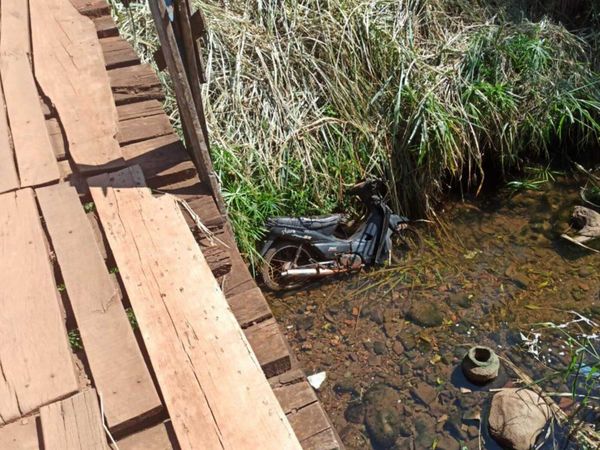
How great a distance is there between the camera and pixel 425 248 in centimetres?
541

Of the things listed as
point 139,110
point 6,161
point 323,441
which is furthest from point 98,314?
point 139,110

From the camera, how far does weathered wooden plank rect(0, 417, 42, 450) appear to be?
1936 millimetres

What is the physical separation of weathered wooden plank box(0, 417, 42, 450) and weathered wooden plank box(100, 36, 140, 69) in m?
2.33

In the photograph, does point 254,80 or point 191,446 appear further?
point 254,80

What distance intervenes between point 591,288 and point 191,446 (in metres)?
4.00

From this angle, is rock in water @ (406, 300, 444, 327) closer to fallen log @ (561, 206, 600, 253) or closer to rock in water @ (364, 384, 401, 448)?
rock in water @ (364, 384, 401, 448)

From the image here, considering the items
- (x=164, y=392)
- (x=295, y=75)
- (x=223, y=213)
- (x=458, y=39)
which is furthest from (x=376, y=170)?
(x=164, y=392)

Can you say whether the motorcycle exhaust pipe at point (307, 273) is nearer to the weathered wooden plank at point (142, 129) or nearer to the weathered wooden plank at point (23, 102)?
the weathered wooden plank at point (142, 129)

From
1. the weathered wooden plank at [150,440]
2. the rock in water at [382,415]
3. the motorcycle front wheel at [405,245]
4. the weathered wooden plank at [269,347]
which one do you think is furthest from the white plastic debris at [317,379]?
the weathered wooden plank at [150,440]

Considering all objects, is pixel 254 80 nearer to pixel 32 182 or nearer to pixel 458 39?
pixel 458 39

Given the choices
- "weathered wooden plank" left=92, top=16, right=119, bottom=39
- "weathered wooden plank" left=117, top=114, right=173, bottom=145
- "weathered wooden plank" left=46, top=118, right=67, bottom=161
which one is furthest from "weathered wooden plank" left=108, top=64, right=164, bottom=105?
"weathered wooden plank" left=92, top=16, right=119, bottom=39

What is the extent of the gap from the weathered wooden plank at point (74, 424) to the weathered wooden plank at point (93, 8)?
9.58 feet

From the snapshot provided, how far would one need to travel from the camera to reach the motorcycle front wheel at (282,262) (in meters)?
4.98

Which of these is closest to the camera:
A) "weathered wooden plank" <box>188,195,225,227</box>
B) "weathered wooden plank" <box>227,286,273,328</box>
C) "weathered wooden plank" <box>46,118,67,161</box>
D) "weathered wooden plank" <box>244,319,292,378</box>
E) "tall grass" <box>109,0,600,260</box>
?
"weathered wooden plank" <box>244,319,292,378</box>
